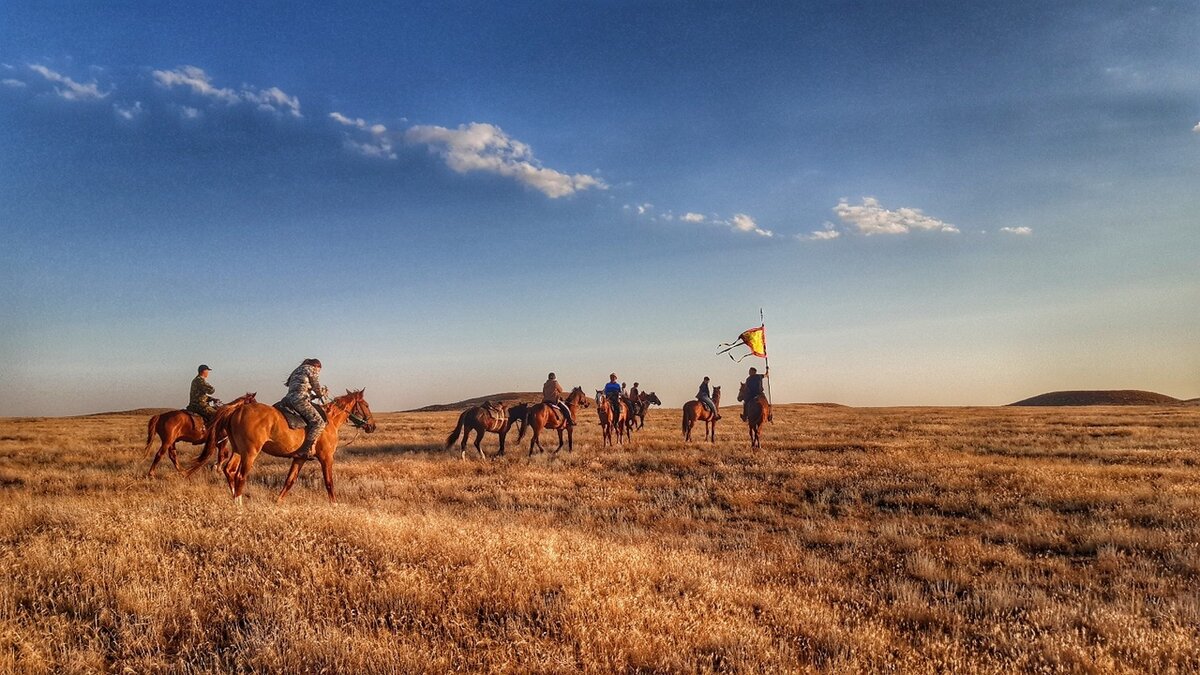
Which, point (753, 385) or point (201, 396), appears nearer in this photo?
point (201, 396)

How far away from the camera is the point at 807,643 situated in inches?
234

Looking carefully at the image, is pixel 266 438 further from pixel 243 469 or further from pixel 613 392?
pixel 613 392

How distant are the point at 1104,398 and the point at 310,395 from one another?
9210cm

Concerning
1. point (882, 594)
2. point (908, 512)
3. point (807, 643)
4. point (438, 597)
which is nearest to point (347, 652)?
point (438, 597)

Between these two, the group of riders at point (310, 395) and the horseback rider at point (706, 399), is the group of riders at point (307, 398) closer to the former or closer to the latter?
the group of riders at point (310, 395)

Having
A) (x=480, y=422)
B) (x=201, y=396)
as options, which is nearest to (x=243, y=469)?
(x=201, y=396)

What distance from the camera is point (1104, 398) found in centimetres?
7625

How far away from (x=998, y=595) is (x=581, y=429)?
84.6 feet

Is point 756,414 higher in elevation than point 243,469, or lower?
higher

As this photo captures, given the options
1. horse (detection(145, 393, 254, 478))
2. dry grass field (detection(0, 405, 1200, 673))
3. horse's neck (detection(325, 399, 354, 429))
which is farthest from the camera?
horse (detection(145, 393, 254, 478))

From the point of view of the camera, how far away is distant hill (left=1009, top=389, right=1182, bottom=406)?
71.7 metres

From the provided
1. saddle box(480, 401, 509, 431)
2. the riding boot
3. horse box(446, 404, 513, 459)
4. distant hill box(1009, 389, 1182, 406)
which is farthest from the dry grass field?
distant hill box(1009, 389, 1182, 406)

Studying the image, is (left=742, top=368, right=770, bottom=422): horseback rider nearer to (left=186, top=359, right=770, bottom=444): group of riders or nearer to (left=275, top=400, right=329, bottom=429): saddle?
(left=186, top=359, right=770, bottom=444): group of riders

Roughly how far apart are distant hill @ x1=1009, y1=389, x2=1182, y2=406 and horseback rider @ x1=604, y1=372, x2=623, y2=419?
67.3 m
